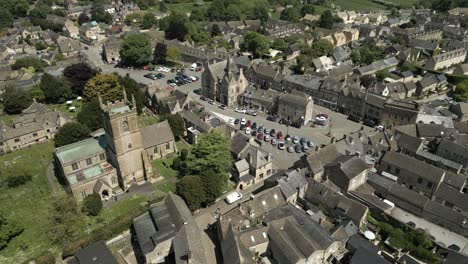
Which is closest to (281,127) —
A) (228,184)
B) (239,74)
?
(239,74)

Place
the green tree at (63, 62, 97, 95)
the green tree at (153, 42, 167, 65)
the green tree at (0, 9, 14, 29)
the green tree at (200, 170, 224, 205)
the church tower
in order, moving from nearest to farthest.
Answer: the church tower, the green tree at (200, 170, 224, 205), the green tree at (63, 62, 97, 95), the green tree at (153, 42, 167, 65), the green tree at (0, 9, 14, 29)

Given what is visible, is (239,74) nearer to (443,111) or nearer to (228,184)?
(228,184)

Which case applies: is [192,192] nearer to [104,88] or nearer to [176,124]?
[176,124]

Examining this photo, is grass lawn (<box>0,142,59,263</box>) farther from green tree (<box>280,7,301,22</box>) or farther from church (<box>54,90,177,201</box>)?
green tree (<box>280,7,301,22</box>)

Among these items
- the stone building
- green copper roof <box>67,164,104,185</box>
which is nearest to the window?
green copper roof <box>67,164,104,185</box>

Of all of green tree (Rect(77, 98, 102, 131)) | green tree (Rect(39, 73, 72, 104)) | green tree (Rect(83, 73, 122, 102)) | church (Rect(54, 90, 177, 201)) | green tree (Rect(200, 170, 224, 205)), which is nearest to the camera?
green tree (Rect(200, 170, 224, 205))

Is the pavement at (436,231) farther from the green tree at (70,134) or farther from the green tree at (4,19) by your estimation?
the green tree at (4,19)

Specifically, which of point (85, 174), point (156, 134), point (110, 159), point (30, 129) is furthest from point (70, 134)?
point (156, 134)
